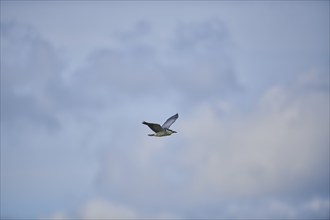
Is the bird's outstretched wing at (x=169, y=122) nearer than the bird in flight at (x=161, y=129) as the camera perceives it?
No

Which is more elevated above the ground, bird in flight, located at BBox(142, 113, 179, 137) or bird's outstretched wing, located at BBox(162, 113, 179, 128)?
→ bird's outstretched wing, located at BBox(162, 113, 179, 128)

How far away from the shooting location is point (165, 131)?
83.2 metres

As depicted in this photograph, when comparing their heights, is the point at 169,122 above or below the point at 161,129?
above

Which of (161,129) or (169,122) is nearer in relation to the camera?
(161,129)

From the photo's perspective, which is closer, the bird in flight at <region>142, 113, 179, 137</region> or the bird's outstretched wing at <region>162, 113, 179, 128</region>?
the bird in flight at <region>142, 113, 179, 137</region>

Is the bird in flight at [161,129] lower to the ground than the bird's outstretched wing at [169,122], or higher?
lower
